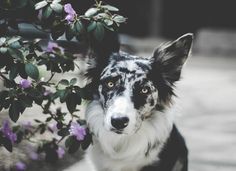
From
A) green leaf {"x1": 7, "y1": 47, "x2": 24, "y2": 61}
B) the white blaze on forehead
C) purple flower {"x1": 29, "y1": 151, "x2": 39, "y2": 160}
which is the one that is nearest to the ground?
purple flower {"x1": 29, "y1": 151, "x2": 39, "y2": 160}

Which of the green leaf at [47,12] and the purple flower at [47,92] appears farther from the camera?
the purple flower at [47,92]

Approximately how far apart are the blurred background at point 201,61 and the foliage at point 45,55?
0.55 m

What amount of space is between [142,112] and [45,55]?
837 millimetres

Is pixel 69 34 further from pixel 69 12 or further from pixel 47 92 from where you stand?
pixel 47 92

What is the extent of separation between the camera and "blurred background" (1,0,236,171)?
660 centimetres

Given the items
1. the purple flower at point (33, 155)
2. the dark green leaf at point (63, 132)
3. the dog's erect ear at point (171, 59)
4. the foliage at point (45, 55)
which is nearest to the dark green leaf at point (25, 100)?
the foliage at point (45, 55)

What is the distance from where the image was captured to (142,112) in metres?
4.39

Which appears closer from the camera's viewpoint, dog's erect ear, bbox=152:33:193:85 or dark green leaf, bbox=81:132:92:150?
dog's erect ear, bbox=152:33:193:85

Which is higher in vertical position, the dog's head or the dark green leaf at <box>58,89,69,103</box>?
the dog's head

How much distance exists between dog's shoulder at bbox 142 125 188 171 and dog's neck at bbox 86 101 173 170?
5 centimetres

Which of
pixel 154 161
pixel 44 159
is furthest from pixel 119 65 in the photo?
pixel 44 159

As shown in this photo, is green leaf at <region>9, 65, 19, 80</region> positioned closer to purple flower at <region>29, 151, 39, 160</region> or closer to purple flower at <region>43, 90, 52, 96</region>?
purple flower at <region>43, 90, 52, 96</region>

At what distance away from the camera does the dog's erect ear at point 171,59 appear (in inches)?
176

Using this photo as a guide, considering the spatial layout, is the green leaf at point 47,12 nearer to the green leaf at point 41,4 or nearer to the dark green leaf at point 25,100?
the green leaf at point 41,4
